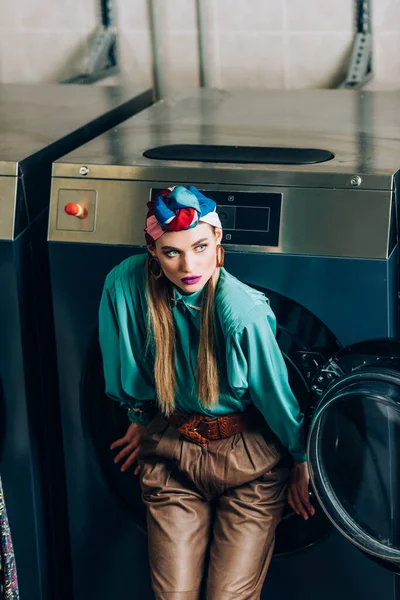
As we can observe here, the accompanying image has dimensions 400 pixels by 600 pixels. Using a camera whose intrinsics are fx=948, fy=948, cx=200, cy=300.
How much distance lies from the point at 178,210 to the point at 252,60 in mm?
1220

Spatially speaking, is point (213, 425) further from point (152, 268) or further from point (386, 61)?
point (386, 61)

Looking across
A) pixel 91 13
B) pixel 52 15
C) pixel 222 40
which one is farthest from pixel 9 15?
pixel 222 40

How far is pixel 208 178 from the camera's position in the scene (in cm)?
178

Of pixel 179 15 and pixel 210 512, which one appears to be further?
pixel 179 15

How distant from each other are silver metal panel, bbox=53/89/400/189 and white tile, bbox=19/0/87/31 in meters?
0.52

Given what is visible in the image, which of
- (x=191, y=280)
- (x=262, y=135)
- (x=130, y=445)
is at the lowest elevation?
(x=130, y=445)

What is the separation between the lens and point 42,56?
9.52 ft

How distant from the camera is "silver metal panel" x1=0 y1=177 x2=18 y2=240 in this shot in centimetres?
185

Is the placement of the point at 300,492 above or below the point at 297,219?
below

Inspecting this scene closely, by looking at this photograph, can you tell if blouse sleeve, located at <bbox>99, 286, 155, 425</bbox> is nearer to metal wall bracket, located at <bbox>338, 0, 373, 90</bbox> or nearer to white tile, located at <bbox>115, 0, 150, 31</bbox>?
Result: metal wall bracket, located at <bbox>338, 0, 373, 90</bbox>

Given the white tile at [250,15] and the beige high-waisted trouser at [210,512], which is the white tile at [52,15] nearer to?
the white tile at [250,15]

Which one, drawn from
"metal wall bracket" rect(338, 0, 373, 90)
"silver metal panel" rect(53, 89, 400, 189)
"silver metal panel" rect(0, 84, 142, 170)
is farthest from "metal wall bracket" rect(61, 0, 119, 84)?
"metal wall bracket" rect(338, 0, 373, 90)

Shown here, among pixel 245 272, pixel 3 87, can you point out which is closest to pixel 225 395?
pixel 245 272

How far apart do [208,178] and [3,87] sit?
3.63ft
